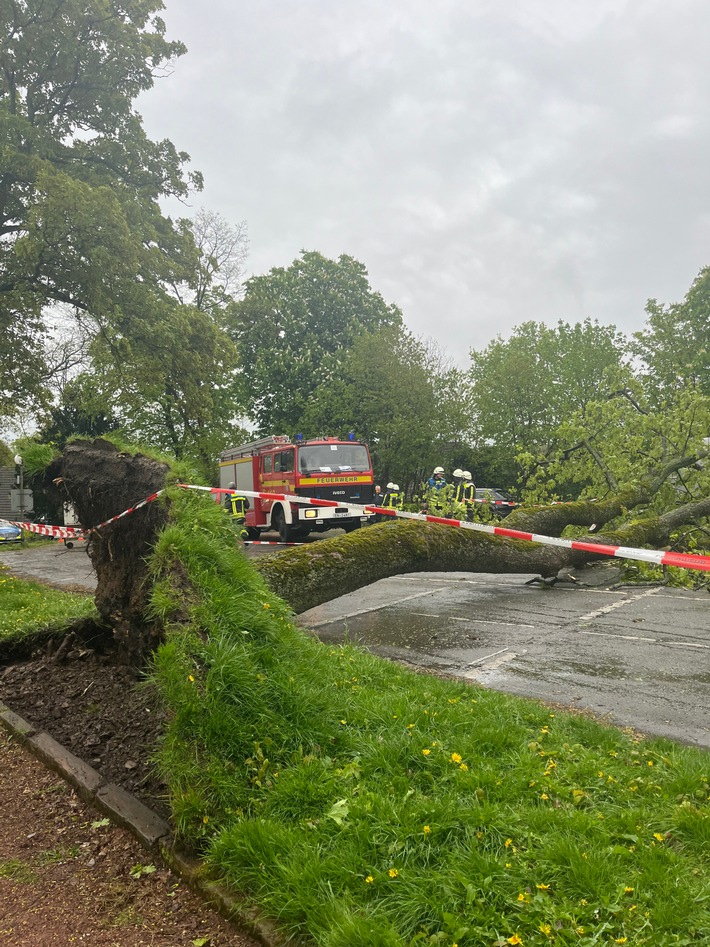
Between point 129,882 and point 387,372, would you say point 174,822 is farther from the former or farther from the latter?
point 387,372

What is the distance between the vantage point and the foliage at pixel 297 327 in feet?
107

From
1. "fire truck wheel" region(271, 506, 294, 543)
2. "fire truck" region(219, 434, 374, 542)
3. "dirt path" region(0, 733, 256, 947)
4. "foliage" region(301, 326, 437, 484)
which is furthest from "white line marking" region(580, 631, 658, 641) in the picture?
"foliage" region(301, 326, 437, 484)

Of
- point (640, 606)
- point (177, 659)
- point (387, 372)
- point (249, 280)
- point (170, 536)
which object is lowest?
point (640, 606)

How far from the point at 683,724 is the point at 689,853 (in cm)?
184

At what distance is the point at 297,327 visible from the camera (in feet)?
115

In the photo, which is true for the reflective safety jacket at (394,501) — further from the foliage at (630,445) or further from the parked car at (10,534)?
the parked car at (10,534)

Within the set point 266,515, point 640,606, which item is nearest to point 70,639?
point 640,606

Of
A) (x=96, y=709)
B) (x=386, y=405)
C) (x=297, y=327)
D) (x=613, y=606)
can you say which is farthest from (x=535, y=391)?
(x=96, y=709)

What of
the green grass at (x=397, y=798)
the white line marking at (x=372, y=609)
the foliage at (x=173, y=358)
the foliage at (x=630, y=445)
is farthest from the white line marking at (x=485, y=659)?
the foliage at (x=173, y=358)

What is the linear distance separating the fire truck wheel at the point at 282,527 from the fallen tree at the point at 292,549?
27.6ft

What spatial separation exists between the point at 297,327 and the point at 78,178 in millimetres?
17499

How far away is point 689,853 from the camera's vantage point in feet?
7.66

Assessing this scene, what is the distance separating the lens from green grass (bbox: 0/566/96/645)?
17.3 feet

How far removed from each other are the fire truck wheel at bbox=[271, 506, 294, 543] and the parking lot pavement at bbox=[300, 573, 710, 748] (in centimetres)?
693
